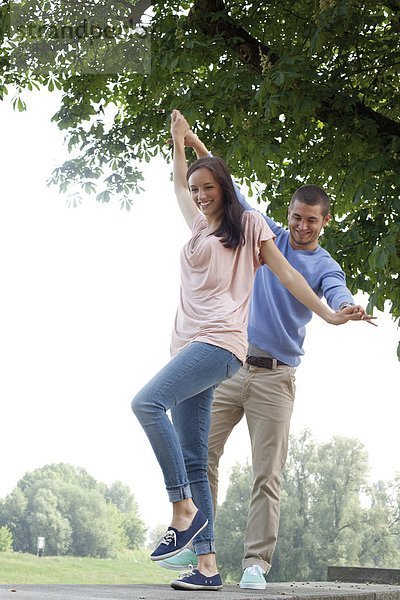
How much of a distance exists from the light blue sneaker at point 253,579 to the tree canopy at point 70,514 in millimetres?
67634

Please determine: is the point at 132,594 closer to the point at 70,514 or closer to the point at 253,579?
the point at 253,579

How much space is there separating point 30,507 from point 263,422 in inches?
2763

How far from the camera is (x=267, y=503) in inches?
179

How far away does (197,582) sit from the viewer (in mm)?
3863

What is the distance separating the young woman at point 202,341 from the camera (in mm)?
3578

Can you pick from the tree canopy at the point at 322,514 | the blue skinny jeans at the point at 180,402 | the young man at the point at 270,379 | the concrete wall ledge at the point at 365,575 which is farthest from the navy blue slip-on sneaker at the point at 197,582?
the tree canopy at the point at 322,514

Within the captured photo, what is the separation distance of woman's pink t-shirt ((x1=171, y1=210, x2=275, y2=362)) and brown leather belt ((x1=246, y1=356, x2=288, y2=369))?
80 cm

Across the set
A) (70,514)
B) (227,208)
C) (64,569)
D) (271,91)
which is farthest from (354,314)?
(70,514)

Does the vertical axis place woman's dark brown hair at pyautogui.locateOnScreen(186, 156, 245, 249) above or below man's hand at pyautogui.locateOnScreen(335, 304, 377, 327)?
above

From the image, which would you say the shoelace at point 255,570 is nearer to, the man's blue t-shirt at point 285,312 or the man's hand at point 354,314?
the man's blue t-shirt at point 285,312

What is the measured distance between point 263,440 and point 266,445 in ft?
0.09

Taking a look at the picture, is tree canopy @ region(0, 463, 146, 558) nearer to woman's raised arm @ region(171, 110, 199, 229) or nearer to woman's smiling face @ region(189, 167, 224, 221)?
woman's raised arm @ region(171, 110, 199, 229)

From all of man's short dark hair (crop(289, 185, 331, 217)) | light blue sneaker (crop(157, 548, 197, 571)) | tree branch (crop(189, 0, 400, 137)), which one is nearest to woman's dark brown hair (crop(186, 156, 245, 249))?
man's short dark hair (crop(289, 185, 331, 217))

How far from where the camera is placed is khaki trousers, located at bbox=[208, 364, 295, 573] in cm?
452
